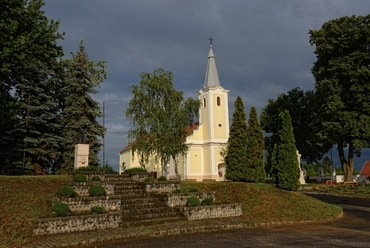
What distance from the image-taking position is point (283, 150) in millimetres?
19438

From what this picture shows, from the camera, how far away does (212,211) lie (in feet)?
47.5

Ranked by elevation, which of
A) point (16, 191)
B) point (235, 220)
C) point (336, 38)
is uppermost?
point (336, 38)

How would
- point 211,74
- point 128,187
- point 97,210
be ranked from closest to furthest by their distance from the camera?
point 97,210
point 128,187
point 211,74

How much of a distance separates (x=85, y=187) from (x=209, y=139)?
30.4 m

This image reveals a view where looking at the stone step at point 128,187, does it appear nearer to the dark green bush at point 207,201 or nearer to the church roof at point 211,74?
the dark green bush at point 207,201

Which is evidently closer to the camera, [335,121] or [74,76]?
[74,76]

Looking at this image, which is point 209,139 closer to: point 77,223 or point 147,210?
point 147,210

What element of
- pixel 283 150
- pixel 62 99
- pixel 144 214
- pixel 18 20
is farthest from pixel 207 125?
pixel 144 214

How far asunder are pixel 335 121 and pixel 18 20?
30936mm

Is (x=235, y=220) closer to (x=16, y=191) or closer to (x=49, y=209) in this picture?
(x=49, y=209)

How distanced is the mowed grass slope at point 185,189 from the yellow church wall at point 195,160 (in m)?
25.8

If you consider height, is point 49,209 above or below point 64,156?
below

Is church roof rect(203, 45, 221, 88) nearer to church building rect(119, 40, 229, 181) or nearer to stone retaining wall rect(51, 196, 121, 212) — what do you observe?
Result: church building rect(119, 40, 229, 181)

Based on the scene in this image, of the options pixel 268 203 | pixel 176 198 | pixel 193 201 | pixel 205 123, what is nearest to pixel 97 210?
pixel 176 198
